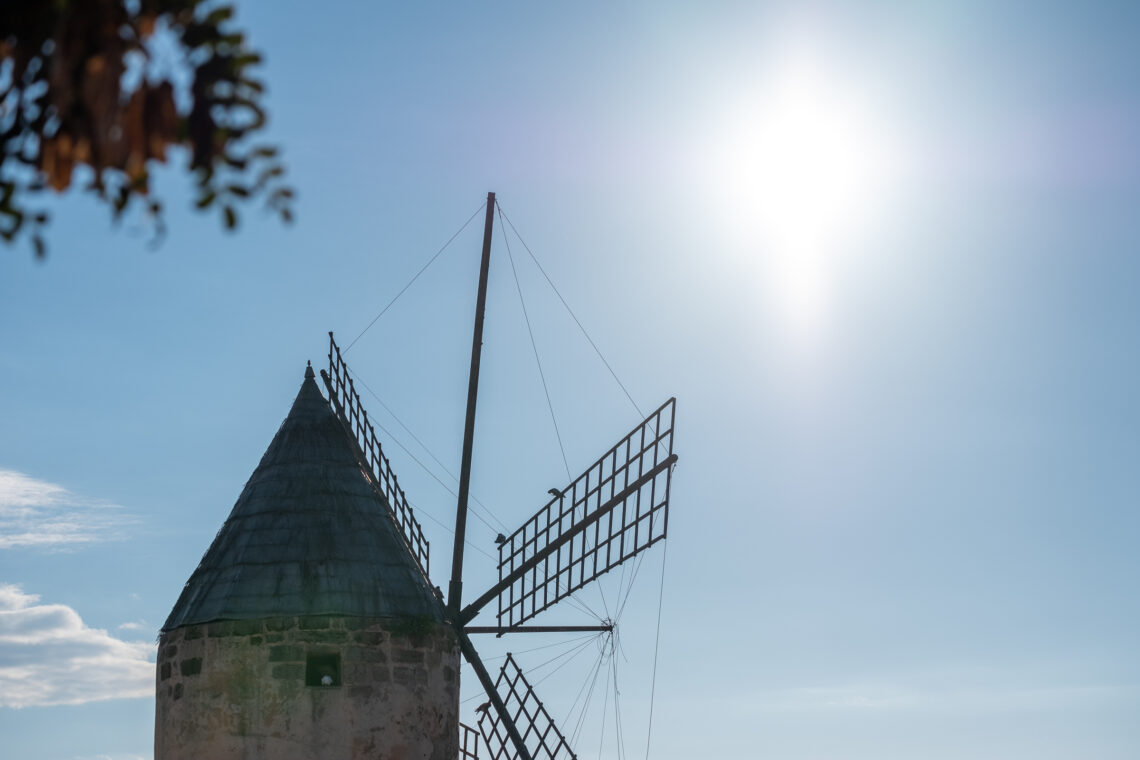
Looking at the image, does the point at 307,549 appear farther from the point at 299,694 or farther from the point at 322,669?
the point at 299,694

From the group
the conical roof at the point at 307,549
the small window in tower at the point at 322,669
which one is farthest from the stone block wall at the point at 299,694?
the conical roof at the point at 307,549

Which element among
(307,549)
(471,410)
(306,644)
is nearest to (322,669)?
(306,644)

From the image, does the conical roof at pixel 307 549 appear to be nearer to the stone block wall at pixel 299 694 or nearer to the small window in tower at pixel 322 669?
the stone block wall at pixel 299 694

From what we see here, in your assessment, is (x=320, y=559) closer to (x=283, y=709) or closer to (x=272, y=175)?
(x=283, y=709)

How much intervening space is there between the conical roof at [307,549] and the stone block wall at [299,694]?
18cm

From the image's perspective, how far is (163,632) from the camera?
498 inches

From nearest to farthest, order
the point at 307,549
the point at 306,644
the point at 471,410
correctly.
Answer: the point at 306,644
the point at 307,549
the point at 471,410

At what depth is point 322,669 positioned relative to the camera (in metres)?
11.8

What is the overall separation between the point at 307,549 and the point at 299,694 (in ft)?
4.61

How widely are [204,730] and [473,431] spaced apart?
4848 mm

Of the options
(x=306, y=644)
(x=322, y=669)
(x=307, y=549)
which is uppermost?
(x=307, y=549)

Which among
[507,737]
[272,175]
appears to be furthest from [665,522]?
[272,175]

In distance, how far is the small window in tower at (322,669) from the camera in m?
11.7

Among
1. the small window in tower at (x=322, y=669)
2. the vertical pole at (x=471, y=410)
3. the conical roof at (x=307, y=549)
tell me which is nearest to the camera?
the small window in tower at (x=322, y=669)
